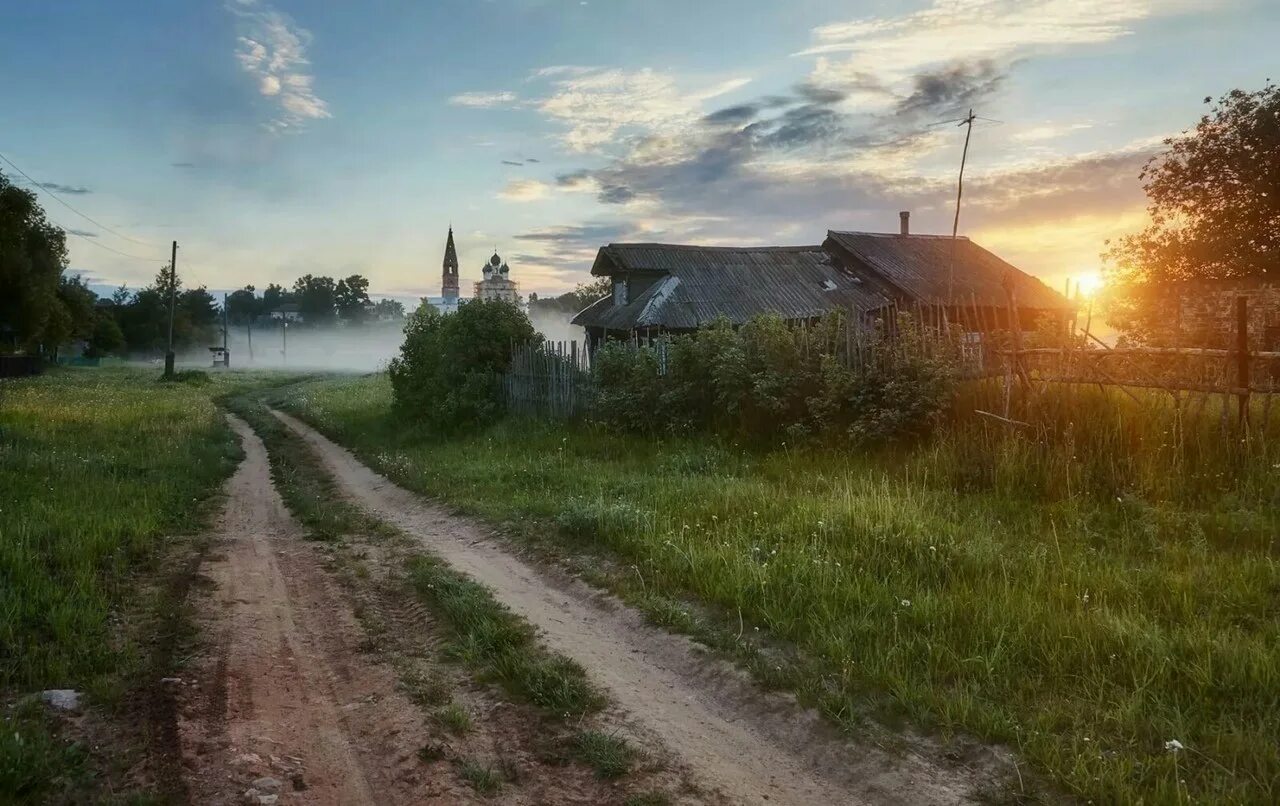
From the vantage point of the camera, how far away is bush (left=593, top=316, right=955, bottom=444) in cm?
1084

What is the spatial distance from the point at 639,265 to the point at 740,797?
27.4 m

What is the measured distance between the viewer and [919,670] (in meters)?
4.85

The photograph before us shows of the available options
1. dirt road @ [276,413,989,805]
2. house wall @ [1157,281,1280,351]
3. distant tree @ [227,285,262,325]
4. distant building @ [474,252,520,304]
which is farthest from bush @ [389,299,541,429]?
distant tree @ [227,285,262,325]

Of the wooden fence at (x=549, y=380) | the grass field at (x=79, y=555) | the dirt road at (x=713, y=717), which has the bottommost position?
the dirt road at (x=713, y=717)

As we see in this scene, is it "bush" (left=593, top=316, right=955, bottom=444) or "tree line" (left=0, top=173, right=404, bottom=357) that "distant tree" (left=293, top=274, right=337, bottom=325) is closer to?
"tree line" (left=0, top=173, right=404, bottom=357)

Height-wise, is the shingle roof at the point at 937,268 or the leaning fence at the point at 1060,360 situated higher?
the shingle roof at the point at 937,268

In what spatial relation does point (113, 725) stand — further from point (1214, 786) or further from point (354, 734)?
point (1214, 786)

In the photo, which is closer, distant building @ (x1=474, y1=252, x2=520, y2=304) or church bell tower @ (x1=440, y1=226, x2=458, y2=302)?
distant building @ (x1=474, y1=252, x2=520, y2=304)

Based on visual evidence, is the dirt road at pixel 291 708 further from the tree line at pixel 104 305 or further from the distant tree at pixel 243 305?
the distant tree at pixel 243 305

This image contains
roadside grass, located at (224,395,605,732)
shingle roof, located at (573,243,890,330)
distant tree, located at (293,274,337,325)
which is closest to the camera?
roadside grass, located at (224,395,605,732)

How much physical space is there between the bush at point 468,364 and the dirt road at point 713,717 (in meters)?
10.5

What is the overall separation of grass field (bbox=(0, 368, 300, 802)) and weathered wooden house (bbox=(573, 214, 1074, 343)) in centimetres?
1660

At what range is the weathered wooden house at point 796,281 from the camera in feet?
92.7

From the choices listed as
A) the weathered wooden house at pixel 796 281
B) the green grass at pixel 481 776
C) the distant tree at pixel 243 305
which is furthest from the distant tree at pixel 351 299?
the green grass at pixel 481 776
